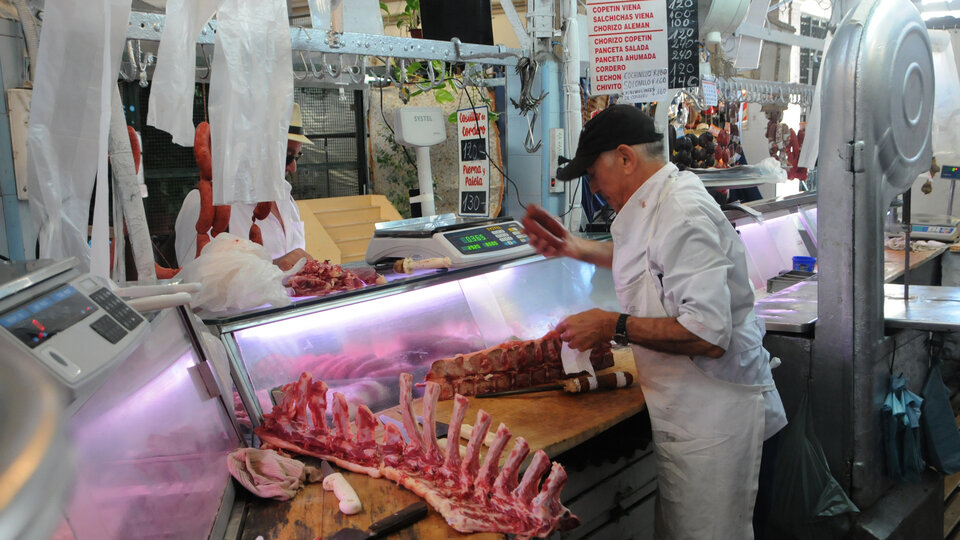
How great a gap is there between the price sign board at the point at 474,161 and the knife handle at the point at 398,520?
10.2 feet

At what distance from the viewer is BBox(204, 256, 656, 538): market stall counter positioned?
2381 mm

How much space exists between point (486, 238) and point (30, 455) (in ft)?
9.35

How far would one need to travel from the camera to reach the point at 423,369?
9.93ft

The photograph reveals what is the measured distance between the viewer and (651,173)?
8.71ft

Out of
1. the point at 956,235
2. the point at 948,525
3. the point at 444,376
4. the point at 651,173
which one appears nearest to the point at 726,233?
the point at 651,173

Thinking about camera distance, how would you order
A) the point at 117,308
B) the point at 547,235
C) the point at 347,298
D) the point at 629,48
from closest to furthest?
the point at 117,308 < the point at 347,298 < the point at 547,235 < the point at 629,48

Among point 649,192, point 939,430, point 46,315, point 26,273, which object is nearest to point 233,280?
point 26,273

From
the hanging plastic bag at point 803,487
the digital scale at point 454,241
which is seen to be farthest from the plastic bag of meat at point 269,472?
the hanging plastic bag at point 803,487

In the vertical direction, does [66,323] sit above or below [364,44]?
below

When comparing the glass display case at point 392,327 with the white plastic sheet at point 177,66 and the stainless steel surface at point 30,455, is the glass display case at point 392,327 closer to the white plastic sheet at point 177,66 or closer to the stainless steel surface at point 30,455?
the white plastic sheet at point 177,66

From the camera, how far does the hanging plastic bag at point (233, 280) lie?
256cm

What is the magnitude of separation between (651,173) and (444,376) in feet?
3.69

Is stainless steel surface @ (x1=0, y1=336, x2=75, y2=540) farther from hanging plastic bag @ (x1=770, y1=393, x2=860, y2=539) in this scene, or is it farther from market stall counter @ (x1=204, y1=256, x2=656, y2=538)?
hanging plastic bag @ (x1=770, y1=393, x2=860, y2=539)

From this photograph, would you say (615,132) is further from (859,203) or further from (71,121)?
(71,121)
